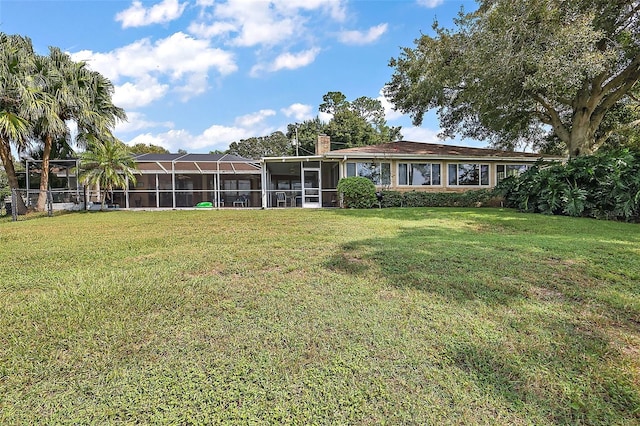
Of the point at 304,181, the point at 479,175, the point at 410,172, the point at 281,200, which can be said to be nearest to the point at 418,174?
the point at 410,172

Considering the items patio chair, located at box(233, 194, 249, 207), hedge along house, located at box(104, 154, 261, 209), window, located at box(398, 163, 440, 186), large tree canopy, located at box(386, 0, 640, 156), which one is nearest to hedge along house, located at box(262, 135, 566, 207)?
window, located at box(398, 163, 440, 186)

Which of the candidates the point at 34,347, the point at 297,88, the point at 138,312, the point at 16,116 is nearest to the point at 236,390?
the point at 138,312

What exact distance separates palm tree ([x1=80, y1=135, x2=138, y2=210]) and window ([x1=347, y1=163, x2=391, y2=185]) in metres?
10.4

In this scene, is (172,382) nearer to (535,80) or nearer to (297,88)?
(535,80)

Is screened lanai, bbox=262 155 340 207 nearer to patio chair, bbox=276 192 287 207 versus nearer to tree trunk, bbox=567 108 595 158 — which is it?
patio chair, bbox=276 192 287 207

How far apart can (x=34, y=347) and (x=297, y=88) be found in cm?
2777

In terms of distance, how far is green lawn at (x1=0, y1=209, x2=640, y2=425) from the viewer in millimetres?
1979

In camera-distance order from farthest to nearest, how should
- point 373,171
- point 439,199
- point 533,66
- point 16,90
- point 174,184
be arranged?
point 174,184 < point 373,171 < point 439,199 < point 16,90 < point 533,66

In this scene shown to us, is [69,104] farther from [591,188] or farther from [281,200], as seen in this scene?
[591,188]

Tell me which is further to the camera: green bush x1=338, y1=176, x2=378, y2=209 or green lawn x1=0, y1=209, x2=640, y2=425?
green bush x1=338, y1=176, x2=378, y2=209

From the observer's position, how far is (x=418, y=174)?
17.1m

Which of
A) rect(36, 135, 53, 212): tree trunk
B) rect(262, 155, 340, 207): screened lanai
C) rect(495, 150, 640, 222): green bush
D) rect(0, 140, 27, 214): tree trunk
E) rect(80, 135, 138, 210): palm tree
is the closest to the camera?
rect(495, 150, 640, 222): green bush

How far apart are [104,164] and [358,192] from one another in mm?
11098

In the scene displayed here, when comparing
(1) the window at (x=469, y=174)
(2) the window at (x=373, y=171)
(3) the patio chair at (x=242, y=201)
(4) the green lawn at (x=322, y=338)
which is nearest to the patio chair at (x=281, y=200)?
(3) the patio chair at (x=242, y=201)
